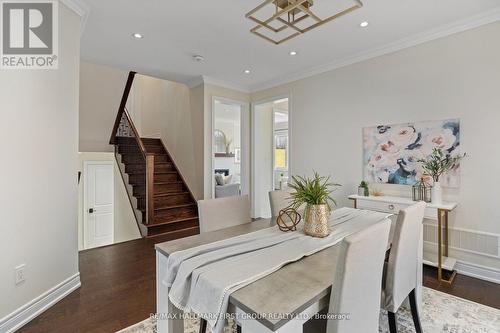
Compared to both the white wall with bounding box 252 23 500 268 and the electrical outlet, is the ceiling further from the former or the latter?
the electrical outlet

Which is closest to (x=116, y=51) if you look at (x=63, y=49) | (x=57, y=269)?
(x=63, y=49)

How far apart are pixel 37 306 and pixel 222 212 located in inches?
65.7

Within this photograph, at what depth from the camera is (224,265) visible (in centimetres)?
122

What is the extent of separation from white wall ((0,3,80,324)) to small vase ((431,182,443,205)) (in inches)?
146

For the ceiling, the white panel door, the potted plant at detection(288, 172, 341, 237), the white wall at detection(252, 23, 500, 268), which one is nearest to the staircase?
the white panel door

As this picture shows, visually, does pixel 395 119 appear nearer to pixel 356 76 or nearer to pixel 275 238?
pixel 356 76

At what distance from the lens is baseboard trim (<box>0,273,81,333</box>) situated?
181 centimetres

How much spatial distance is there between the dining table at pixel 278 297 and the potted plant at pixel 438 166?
1.94 m

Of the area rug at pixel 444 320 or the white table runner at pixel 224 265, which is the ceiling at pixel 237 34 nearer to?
the white table runner at pixel 224 265

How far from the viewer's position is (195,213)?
16.2 feet

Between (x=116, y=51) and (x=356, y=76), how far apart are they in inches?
132

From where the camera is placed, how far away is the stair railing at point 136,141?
4145 millimetres

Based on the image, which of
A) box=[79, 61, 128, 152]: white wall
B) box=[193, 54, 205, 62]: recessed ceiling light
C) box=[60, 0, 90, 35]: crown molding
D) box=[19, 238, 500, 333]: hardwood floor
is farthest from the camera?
box=[79, 61, 128, 152]: white wall

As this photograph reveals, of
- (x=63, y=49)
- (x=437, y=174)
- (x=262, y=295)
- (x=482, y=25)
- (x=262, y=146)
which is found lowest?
(x=262, y=295)
